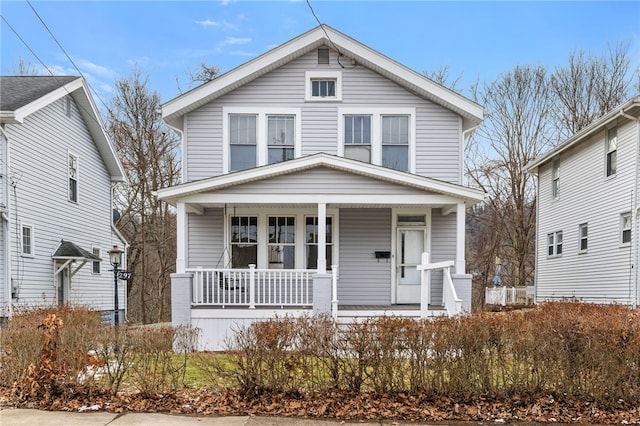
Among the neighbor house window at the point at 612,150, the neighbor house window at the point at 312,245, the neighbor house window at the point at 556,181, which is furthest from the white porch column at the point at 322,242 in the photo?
the neighbor house window at the point at 556,181

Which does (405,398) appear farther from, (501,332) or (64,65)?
(64,65)

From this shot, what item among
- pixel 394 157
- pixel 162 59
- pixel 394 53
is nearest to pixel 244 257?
pixel 394 157

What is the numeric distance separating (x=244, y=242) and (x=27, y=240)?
6.30 metres

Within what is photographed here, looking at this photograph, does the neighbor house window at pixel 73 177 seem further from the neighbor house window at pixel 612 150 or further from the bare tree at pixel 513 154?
the bare tree at pixel 513 154

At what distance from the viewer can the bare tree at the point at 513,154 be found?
24.0 metres

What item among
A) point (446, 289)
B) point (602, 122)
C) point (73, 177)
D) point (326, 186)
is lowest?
point (446, 289)

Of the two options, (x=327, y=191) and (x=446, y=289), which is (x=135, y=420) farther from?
(x=446, y=289)

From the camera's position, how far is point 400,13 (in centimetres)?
1097

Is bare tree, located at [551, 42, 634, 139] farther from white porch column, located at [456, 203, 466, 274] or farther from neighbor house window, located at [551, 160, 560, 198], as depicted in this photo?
white porch column, located at [456, 203, 466, 274]

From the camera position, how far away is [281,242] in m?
11.0

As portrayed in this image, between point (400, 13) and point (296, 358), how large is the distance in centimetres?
945

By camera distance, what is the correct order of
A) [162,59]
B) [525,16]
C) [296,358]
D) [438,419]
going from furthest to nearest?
[162,59] → [525,16] → [296,358] → [438,419]

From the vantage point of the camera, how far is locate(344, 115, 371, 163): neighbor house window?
11.2 meters

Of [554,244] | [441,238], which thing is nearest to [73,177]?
[441,238]
